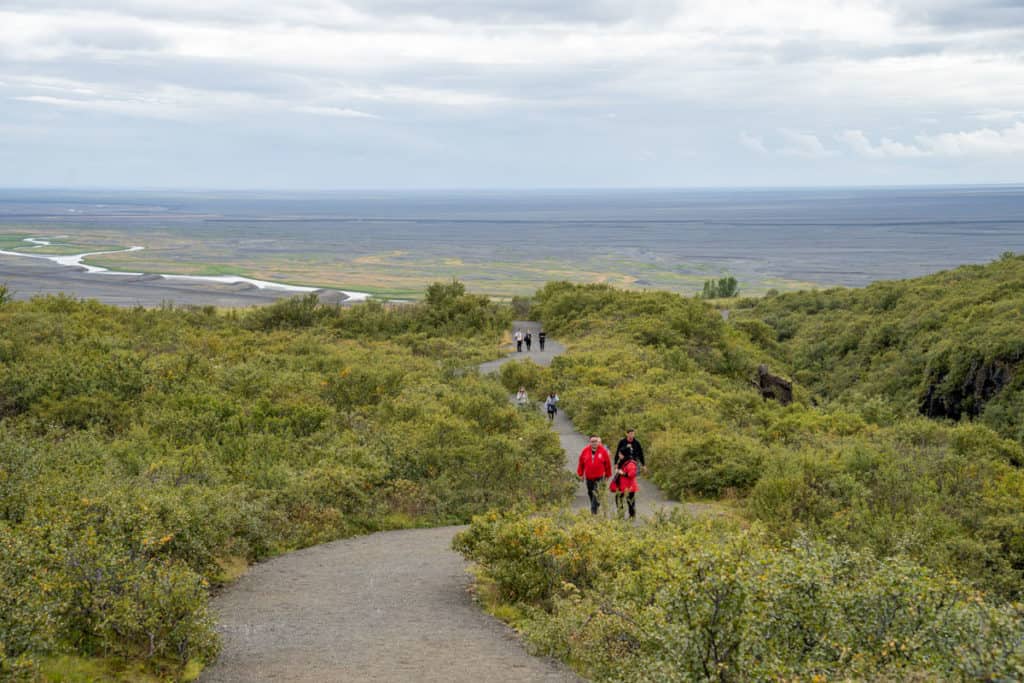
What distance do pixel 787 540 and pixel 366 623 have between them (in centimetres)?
703

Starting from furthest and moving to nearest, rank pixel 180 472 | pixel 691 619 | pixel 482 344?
pixel 482 344, pixel 180 472, pixel 691 619

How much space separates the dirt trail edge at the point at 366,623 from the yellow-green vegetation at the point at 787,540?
0.62 metres

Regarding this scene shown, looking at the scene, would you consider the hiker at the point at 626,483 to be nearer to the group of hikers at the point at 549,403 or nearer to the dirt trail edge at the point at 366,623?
the dirt trail edge at the point at 366,623

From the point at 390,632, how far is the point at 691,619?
185 inches

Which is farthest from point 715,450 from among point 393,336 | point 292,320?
point 292,320

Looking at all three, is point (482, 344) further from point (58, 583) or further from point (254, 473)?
point (58, 583)

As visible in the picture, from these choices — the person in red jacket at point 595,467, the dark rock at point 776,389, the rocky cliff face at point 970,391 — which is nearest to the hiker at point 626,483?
the person in red jacket at point 595,467

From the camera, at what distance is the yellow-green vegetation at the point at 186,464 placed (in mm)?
9070

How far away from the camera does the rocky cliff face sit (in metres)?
34.1

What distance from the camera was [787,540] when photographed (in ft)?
48.3

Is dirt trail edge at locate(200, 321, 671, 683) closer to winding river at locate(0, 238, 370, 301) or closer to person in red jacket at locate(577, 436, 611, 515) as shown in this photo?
person in red jacket at locate(577, 436, 611, 515)

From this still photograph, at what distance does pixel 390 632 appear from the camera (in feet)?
35.2

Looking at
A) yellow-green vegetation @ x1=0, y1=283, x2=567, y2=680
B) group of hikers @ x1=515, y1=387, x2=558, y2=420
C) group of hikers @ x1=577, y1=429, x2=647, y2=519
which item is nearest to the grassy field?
yellow-green vegetation @ x1=0, y1=283, x2=567, y2=680

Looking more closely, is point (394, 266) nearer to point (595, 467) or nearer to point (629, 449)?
point (629, 449)
